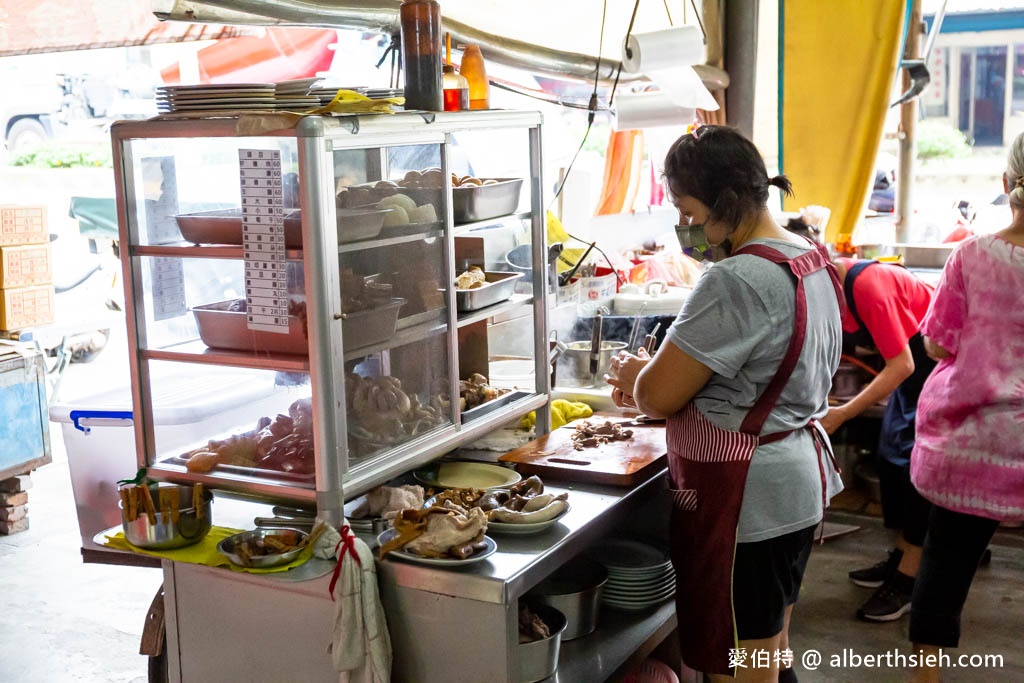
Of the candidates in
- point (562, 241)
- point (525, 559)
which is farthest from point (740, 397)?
point (562, 241)

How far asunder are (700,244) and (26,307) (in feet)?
14.2

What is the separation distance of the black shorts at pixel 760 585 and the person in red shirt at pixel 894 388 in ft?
5.01

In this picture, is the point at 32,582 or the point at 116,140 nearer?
the point at 116,140

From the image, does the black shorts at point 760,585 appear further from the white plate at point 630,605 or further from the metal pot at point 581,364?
the metal pot at point 581,364

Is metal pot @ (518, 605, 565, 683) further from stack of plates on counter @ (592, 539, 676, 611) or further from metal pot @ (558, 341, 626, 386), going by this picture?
metal pot @ (558, 341, 626, 386)

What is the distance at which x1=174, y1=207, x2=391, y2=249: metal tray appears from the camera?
7.74 feet

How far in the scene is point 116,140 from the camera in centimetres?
245

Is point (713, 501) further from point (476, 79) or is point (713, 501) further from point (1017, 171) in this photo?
point (476, 79)

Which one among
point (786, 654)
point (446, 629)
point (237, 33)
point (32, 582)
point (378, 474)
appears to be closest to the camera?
point (446, 629)

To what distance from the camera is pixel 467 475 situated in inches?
116

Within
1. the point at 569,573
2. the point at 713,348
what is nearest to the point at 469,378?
the point at 569,573

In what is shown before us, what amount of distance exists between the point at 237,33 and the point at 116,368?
554cm

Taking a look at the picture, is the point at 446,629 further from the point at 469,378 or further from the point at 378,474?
the point at 469,378

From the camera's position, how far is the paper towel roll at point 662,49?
13.6 feet
